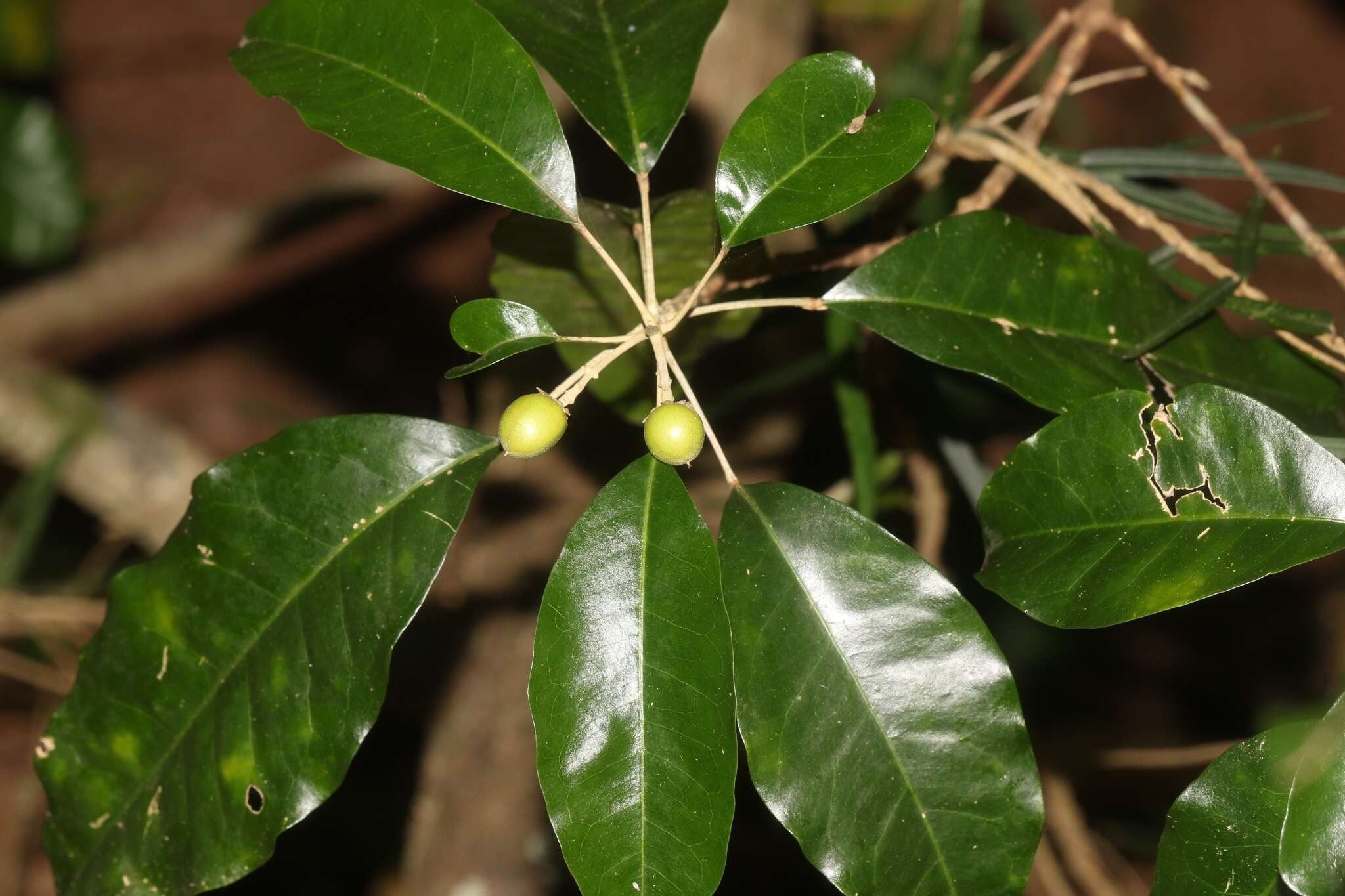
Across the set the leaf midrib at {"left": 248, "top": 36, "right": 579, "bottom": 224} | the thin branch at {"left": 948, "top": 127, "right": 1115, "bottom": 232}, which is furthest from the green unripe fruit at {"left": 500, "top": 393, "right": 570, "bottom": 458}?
the thin branch at {"left": 948, "top": 127, "right": 1115, "bottom": 232}

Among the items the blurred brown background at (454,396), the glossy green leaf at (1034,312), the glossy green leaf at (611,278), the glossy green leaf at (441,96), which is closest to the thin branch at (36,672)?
the blurred brown background at (454,396)

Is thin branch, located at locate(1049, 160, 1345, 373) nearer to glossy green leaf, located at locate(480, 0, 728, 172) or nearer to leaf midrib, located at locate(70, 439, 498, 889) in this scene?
glossy green leaf, located at locate(480, 0, 728, 172)

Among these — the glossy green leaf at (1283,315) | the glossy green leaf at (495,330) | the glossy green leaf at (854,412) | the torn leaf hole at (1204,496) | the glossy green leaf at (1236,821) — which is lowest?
the glossy green leaf at (1236,821)

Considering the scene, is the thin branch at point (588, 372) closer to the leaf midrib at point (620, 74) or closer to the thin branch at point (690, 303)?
the thin branch at point (690, 303)

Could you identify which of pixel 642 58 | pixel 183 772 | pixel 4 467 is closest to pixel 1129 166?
pixel 642 58

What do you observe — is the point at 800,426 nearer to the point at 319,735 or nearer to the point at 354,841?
the point at 319,735

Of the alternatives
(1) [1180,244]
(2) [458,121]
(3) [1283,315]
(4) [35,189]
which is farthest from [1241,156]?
(4) [35,189]

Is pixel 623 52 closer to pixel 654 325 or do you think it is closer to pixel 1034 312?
pixel 654 325

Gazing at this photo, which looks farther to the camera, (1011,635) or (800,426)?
(1011,635)
